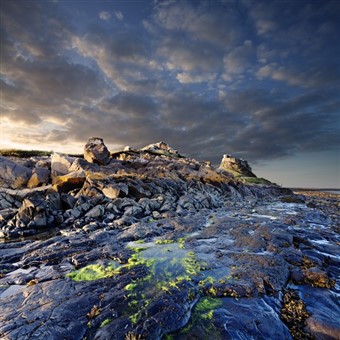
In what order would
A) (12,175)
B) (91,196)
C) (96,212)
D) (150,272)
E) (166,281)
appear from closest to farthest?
(166,281) → (150,272) → (96,212) → (91,196) → (12,175)

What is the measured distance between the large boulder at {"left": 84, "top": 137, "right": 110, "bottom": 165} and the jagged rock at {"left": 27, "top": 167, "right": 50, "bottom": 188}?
8.21 meters

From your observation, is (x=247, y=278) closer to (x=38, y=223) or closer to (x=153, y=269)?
(x=153, y=269)

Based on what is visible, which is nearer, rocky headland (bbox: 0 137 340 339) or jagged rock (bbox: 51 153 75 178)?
rocky headland (bbox: 0 137 340 339)

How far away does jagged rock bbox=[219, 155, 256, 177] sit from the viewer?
351 ft

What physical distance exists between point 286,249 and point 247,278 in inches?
183

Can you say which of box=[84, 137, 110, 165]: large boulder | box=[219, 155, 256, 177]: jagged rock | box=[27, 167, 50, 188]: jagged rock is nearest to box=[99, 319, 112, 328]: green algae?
box=[27, 167, 50, 188]: jagged rock

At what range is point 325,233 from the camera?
51.5 feet

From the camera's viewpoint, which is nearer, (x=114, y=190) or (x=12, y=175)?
(x=114, y=190)

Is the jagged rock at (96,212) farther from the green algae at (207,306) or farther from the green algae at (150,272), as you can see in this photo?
the green algae at (207,306)

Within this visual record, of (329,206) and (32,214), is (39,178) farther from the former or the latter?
(329,206)

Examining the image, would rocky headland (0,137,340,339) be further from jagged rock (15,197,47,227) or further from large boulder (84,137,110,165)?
large boulder (84,137,110,165)

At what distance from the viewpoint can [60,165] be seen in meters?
32.4

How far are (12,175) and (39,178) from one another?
123 inches

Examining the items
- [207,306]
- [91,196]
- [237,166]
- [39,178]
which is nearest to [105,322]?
[207,306]
